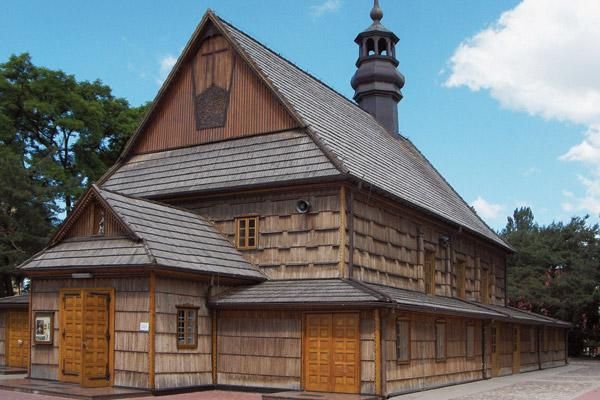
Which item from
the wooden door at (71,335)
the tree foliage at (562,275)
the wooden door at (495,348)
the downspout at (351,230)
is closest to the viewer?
the wooden door at (71,335)

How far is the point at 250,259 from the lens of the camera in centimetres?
2219

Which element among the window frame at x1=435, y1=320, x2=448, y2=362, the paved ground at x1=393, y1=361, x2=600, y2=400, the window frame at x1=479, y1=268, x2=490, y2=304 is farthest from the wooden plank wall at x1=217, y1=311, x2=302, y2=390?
the window frame at x1=479, y1=268, x2=490, y2=304

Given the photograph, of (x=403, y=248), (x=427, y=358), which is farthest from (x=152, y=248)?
(x=403, y=248)

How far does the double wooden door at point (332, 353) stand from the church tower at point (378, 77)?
17057 millimetres

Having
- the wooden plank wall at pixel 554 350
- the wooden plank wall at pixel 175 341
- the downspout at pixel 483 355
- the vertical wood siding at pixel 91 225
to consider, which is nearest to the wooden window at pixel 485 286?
the wooden plank wall at pixel 554 350

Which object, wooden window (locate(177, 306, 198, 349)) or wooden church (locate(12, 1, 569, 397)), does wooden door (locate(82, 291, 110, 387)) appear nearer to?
wooden church (locate(12, 1, 569, 397))

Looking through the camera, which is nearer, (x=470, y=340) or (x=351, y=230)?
(x=351, y=230)

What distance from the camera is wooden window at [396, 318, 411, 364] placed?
67.0ft

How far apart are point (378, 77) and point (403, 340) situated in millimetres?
17369

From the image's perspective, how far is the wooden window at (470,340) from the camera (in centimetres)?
2581

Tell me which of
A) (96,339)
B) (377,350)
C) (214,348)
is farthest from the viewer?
(214,348)

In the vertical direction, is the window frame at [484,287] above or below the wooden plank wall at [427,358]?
above

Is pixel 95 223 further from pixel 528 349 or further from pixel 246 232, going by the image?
pixel 528 349

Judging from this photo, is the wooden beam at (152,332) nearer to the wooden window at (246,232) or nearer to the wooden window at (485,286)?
the wooden window at (246,232)
